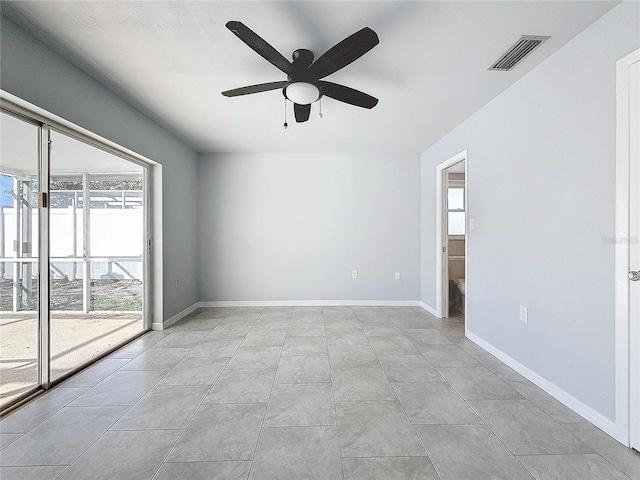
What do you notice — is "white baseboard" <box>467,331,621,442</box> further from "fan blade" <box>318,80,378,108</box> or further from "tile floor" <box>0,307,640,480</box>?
"fan blade" <box>318,80,378,108</box>

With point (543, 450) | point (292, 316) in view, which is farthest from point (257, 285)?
point (543, 450)

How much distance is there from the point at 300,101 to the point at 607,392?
2695mm

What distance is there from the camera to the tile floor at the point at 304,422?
1398 millimetres

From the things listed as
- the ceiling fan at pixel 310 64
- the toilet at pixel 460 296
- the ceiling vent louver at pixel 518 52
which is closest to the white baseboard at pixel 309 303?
the toilet at pixel 460 296

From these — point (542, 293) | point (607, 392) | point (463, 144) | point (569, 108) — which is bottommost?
point (607, 392)

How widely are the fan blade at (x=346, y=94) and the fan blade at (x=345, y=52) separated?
0.14 meters

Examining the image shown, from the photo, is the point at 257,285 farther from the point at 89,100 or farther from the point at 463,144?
the point at 463,144

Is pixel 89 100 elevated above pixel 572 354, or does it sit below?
above

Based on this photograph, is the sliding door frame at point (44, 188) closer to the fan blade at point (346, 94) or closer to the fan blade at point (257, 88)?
the fan blade at point (257, 88)

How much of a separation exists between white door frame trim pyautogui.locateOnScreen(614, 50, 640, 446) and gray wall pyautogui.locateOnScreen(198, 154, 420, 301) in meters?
3.04

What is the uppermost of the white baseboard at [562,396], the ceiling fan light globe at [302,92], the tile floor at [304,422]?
the ceiling fan light globe at [302,92]

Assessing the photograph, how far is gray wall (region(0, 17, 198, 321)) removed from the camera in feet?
5.85

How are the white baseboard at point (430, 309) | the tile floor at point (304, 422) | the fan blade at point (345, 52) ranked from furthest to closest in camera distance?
the white baseboard at point (430, 309)
the fan blade at point (345, 52)
the tile floor at point (304, 422)

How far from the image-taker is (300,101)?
2084 mm
